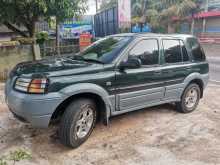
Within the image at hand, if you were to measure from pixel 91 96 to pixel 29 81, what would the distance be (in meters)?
→ 1.02

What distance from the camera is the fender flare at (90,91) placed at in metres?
3.72

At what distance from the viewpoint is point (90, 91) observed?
3.93 metres

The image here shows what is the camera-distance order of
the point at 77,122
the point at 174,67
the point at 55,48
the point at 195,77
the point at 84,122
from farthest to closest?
the point at 55,48 → the point at 195,77 → the point at 174,67 → the point at 84,122 → the point at 77,122

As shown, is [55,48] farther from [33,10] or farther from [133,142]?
[133,142]

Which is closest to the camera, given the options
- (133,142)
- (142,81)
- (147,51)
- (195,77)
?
(133,142)

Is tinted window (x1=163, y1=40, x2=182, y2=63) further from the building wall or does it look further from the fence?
the building wall

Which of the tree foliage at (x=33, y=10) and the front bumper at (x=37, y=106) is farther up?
the tree foliage at (x=33, y=10)

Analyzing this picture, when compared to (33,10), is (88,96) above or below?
below

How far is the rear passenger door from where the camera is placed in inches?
200

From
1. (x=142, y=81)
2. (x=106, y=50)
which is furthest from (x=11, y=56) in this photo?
(x=142, y=81)

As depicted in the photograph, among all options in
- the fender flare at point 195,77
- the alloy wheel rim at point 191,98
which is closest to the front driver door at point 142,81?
the fender flare at point 195,77

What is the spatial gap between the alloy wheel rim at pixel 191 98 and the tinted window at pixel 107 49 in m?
2.09

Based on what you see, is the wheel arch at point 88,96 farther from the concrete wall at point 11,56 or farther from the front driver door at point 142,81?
the concrete wall at point 11,56

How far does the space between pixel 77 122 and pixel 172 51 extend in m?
2.57
